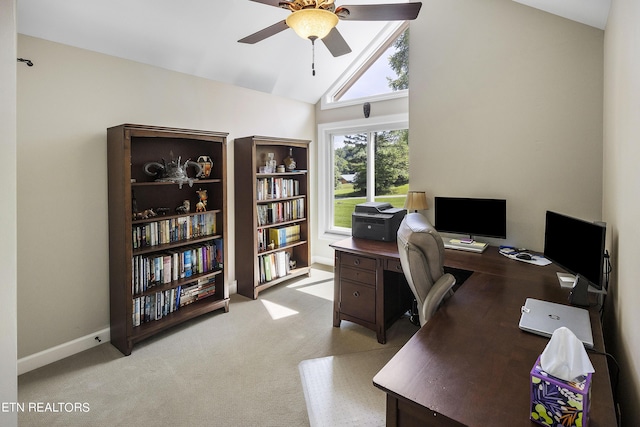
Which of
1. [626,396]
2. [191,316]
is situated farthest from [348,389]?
[191,316]

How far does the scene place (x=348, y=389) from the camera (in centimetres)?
197

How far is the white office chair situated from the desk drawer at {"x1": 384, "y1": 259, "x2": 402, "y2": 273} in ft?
2.78

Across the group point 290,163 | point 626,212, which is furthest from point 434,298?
point 290,163

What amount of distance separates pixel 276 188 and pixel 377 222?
1444 millimetres

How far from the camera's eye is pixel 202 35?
2.86 m

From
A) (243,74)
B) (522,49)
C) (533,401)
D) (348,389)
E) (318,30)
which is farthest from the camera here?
(243,74)

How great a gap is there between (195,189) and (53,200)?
116 cm

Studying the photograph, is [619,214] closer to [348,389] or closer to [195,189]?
[348,389]

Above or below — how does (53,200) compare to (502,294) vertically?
above

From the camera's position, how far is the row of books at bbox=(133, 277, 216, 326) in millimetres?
2678

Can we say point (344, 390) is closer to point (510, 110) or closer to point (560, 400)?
point (560, 400)

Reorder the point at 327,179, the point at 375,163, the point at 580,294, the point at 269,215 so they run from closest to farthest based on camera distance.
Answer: the point at 580,294 < the point at 269,215 < the point at 375,163 < the point at 327,179

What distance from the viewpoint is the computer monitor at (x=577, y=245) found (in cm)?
146

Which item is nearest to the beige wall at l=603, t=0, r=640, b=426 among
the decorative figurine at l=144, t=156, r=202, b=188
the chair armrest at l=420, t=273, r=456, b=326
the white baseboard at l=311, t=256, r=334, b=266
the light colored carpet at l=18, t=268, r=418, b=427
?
the chair armrest at l=420, t=273, r=456, b=326
